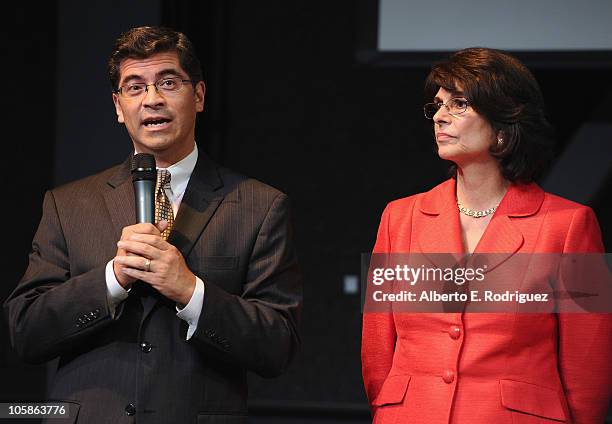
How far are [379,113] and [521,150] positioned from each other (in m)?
2.51

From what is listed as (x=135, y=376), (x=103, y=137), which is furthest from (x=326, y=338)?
(x=135, y=376)

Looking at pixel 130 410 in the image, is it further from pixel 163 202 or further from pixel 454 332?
pixel 454 332

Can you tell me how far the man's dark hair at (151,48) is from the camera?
265cm

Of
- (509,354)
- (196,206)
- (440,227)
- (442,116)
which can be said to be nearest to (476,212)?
(440,227)

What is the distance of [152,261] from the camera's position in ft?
7.66

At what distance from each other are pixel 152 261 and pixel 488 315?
86 cm

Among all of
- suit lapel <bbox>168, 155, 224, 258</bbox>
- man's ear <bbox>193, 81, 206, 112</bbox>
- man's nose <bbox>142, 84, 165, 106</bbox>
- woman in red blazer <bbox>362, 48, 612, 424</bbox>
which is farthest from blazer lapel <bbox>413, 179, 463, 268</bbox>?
man's nose <bbox>142, 84, 165, 106</bbox>

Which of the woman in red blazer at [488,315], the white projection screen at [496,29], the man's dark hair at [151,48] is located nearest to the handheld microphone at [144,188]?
the man's dark hair at [151,48]

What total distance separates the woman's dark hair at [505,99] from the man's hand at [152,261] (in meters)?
0.89

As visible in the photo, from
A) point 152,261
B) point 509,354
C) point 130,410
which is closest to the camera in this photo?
point 152,261

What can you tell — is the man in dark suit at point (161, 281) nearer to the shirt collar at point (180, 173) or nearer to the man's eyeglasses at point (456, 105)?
the shirt collar at point (180, 173)

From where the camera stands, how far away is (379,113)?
525 centimetres

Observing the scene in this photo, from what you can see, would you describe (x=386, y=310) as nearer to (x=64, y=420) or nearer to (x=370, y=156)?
(x=64, y=420)

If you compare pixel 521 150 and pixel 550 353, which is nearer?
pixel 550 353
